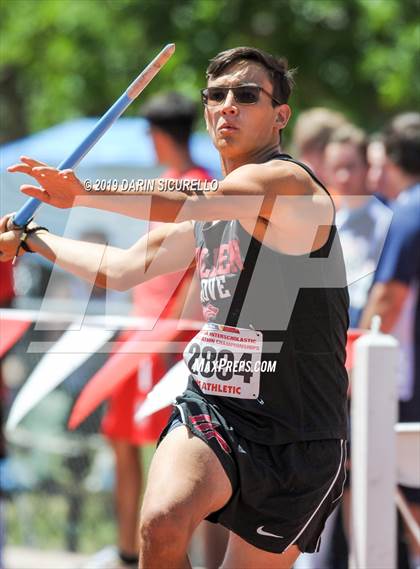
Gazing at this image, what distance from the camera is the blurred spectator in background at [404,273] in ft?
17.5

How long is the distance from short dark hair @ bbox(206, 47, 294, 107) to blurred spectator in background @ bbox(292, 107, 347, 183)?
263 cm

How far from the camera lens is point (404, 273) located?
17.5ft

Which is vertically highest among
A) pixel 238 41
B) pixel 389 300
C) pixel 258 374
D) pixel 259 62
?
pixel 238 41

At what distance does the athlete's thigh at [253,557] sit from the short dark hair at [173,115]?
9.36ft

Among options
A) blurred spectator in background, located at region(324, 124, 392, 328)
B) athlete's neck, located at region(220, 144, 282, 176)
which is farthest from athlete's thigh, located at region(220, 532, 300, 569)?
blurred spectator in background, located at region(324, 124, 392, 328)

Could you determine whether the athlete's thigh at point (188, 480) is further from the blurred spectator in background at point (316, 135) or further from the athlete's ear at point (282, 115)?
the blurred spectator in background at point (316, 135)

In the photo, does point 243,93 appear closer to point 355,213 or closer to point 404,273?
point 404,273

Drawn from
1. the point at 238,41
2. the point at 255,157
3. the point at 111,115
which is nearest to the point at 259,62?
the point at 255,157

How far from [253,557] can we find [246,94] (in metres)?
1.40

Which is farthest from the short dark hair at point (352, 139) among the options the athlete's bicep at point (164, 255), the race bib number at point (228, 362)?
the race bib number at point (228, 362)

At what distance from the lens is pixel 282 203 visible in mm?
3338

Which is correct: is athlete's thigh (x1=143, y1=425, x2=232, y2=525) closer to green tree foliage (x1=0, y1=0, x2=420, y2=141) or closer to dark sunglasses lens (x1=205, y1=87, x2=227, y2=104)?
dark sunglasses lens (x1=205, y1=87, x2=227, y2=104)

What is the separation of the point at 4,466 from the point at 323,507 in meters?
3.67

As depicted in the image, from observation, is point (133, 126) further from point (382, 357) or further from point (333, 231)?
point (333, 231)
